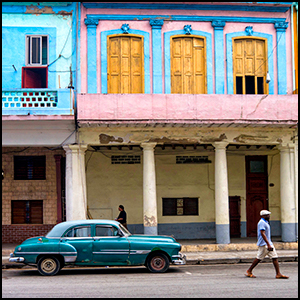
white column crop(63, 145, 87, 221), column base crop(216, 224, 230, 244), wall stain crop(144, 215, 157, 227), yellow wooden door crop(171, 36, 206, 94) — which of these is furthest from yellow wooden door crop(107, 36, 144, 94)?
column base crop(216, 224, 230, 244)

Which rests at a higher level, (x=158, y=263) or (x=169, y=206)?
(x=169, y=206)

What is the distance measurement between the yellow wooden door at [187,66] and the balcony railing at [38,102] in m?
3.82

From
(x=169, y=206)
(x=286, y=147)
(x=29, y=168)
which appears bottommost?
(x=169, y=206)

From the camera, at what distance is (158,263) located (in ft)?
37.6

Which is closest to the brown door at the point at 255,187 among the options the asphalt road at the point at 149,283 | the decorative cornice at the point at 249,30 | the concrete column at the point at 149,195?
the concrete column at the point at 149,195

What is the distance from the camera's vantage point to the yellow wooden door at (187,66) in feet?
53.9

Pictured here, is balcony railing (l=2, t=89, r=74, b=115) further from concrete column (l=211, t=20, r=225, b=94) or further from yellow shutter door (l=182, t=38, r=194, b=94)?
concrete column (l=211, t=20, r=225, b=94)

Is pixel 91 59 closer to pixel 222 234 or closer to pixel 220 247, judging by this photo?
pixel 222 234

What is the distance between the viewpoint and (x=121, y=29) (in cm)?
1623

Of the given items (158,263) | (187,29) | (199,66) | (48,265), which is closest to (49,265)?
(48,265)

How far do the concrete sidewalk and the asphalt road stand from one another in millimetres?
1209

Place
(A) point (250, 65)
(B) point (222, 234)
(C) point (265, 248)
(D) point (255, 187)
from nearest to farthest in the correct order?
(C) point (265, 248)
(B) point (222, 234)
(A) point (250, 65)
(D) point (255, 187)

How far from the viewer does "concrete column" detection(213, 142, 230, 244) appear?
15.9 metres

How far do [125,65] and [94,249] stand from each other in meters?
7.44
